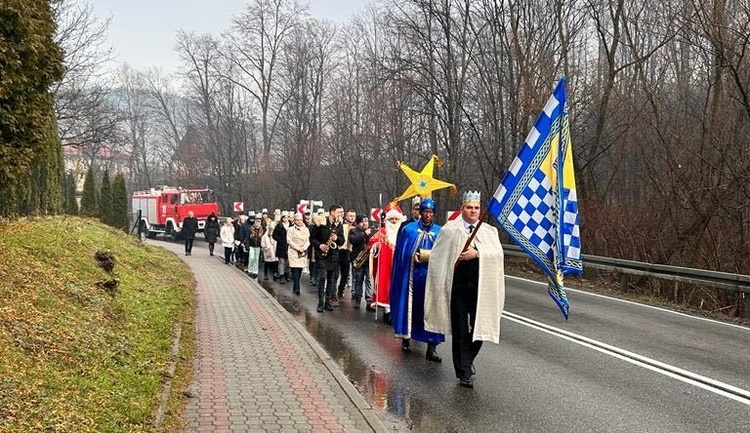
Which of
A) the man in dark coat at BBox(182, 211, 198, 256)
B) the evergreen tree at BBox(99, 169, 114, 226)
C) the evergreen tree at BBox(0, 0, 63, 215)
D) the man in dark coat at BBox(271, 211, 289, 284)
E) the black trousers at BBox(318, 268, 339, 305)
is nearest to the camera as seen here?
the evergreen tree at BBox(0, 0, 63, 215)

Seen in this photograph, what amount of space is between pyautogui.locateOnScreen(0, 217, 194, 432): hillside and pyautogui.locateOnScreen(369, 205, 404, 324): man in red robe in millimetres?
3131

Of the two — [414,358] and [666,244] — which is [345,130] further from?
[414,358]

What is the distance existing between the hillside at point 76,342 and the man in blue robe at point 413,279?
265 cm

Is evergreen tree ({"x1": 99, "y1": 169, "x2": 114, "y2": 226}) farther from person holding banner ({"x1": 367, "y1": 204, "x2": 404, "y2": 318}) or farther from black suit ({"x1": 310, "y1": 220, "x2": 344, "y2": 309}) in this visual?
person holding banner ({"x1": 367, "y1": 204, "x2": 404, "y2": 318})

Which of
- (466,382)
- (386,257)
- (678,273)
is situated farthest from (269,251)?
(466,382)

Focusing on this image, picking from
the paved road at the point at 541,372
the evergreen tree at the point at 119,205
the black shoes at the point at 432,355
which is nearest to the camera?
the paved road at the point at 541,372

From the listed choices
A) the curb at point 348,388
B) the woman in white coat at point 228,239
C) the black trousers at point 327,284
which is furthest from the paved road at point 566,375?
the woman in white coat at point 228,239

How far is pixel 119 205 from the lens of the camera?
33500mm

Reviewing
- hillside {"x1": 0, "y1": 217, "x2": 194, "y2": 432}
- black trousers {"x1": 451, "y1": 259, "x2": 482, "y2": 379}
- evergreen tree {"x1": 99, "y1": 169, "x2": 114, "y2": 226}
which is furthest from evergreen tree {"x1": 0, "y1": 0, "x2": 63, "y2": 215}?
evergreen tree {"x1": 99, "y1": 169, "x2": 114, "y2": 226}

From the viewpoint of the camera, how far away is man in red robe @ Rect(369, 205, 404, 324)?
1084 centimetres

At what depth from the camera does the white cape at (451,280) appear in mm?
6703

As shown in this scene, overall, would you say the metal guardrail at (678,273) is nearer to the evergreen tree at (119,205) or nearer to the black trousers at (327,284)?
the black trousers at (327,284)

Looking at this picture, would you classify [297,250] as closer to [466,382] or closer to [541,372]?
[541,372]

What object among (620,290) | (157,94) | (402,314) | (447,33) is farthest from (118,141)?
(157,94)
